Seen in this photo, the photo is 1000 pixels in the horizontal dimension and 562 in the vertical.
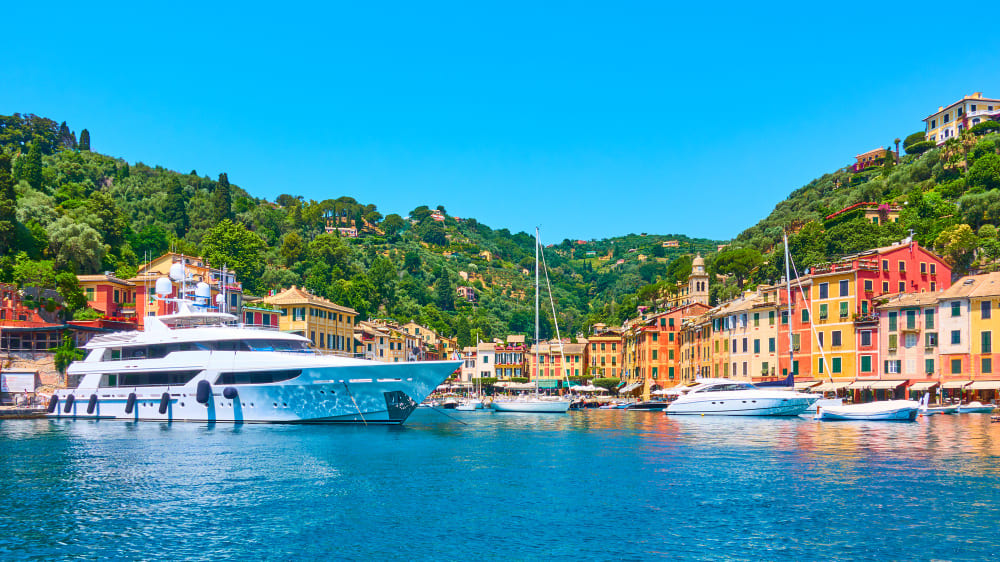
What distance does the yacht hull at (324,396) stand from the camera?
1784 inches

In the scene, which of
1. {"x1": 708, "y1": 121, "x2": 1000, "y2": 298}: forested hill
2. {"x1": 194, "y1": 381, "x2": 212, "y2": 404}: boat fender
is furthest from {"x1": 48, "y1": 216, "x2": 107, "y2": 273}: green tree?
{"x1": 708, "y1": 121, "x2": 1000, "y2": 298}: forested hill

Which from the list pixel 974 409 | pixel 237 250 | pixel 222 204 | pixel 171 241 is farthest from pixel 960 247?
pixel 222 204

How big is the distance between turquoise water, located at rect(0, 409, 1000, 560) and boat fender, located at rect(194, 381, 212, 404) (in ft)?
17.9

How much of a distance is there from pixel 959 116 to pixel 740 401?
106 metres

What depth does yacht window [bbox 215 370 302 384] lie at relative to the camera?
1810 inches

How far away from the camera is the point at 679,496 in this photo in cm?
2509

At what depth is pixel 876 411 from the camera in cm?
5594

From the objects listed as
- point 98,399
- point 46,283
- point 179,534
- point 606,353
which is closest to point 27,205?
point 46,283

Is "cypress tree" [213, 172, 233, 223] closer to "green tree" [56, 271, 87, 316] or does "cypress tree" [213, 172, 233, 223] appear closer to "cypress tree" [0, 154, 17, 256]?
"cypress tree" [0, 154, 17, 256]

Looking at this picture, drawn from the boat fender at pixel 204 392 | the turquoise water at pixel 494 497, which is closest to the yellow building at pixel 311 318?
the boat fender at pixel 204 392

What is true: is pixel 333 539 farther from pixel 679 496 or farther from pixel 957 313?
pixel 957 313

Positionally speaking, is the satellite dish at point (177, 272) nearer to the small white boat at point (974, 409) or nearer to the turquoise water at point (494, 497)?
the turquoise water at point (494, 497)

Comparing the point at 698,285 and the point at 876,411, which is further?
the point at 698,285

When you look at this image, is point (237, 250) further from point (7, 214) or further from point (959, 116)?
point (959, 116)
